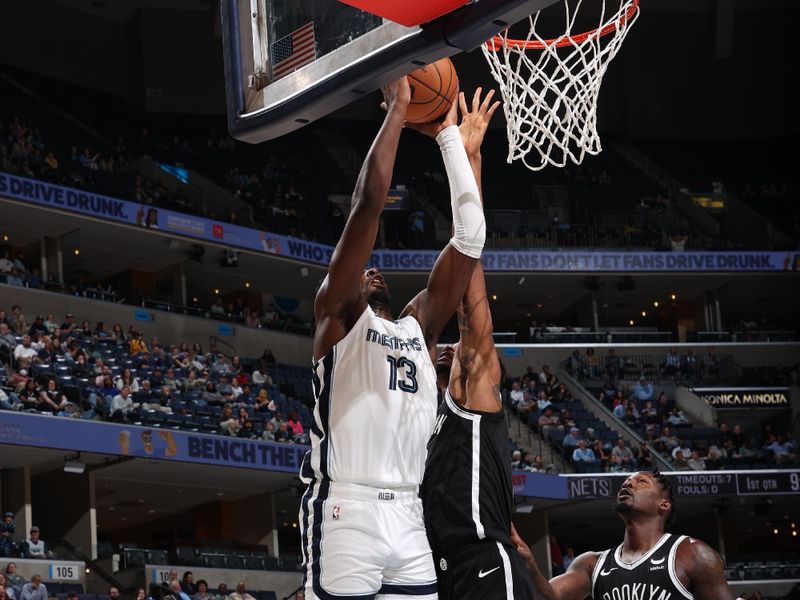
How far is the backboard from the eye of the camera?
3.97 meters

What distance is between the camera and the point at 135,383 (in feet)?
69.1

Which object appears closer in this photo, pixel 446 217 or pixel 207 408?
pixel 207 408

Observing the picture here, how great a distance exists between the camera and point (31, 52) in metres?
31.1

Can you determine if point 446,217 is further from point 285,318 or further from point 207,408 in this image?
point 207,408

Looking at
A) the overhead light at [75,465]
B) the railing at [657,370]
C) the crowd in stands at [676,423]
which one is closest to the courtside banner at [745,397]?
the crowd in stands at [676,423]

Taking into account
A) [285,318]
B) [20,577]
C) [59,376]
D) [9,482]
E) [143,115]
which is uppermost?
[143,115]

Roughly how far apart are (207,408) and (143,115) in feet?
41.2

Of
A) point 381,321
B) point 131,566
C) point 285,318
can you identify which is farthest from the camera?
point 285,318

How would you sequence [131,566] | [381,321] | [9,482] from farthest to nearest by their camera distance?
[9,482]
[131,566]
[381,321]

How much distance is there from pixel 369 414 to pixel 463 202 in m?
0.93

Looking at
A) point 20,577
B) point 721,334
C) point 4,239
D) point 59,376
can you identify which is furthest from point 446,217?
point 20,577

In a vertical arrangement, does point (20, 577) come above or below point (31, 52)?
below

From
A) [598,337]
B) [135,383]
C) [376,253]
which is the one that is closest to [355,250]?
[135,383]

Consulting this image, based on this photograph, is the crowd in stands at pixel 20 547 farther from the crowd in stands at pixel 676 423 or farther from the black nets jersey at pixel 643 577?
the black nets jersey at pixel 643 577
